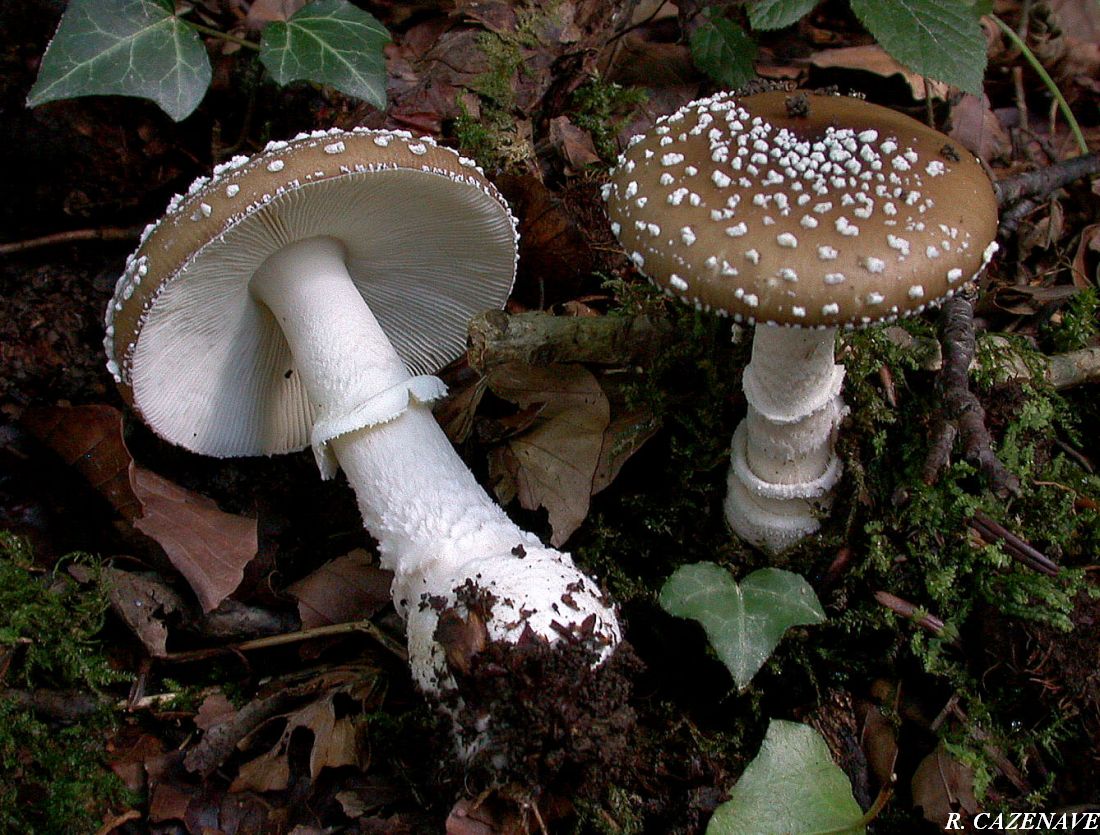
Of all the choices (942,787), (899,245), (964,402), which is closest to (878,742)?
(942,787)

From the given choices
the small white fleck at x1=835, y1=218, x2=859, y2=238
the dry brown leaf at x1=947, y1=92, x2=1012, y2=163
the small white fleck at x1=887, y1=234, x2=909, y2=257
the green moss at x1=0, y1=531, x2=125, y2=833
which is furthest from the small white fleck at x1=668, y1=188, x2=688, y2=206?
the dry brown leaf at x1=947, y1=92, x2=1012, y2=163

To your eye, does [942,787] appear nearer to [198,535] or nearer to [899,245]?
[899,245]

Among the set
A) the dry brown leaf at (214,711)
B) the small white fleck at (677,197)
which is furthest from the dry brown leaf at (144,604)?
the small white fleck at (677,197)

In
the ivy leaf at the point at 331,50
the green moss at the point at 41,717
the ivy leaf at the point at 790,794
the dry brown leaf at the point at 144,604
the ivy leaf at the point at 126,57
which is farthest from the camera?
the ivy leaf at the point at 331,50

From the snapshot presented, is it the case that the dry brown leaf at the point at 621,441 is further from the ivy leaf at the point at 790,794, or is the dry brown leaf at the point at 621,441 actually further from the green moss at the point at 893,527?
the ivy leaf at the point at 790,794

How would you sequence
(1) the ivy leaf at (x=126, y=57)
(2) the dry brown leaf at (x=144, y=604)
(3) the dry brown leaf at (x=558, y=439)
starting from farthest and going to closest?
1. (3) the dry brown leaf at (x=558, y=439)
2. (2) the dry brown leaf at (x=144, y=604)
3. (1) the ivy leaf at (x=126, y=57)

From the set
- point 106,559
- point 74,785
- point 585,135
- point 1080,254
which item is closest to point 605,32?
point 585,135

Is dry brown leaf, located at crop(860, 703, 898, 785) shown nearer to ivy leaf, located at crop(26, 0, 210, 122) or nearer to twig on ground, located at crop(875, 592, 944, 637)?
twig on ground, located at crop(875, 592, 944, 637)
